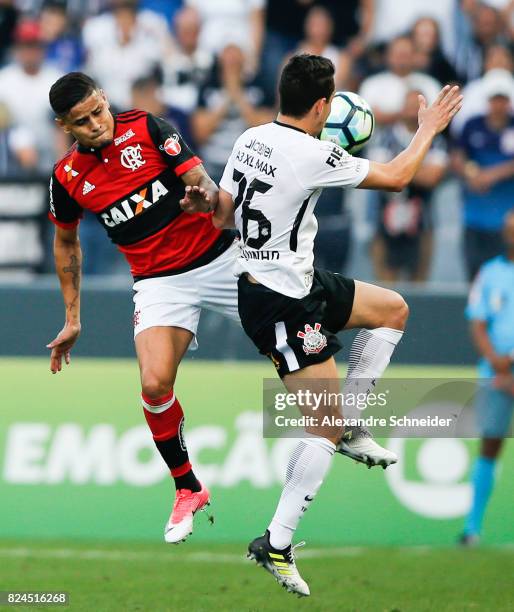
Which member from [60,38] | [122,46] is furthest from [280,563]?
[60,38]

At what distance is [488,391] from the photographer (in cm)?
1014

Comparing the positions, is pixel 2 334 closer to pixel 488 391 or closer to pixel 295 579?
pixel 488 391

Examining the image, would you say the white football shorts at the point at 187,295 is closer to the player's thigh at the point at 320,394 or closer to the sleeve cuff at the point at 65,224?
the sleeve cuff at the point at 65,224

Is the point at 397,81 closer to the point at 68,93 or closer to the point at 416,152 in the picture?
the point at 416,152

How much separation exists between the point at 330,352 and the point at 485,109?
240 inches

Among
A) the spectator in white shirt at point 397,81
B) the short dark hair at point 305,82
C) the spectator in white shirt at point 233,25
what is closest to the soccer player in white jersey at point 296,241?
the short dark hair at point 305,82

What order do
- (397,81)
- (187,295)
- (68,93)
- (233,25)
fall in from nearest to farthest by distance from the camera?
(68,93), (187,295), (397,81), (233,25)

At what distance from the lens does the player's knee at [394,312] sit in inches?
275

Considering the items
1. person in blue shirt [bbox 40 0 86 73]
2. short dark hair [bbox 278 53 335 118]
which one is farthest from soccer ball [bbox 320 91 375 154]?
person in blue shirt [bbox 40 0 86 73]

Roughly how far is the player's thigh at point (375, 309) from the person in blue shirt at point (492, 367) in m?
3.32

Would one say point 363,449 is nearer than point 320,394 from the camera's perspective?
No

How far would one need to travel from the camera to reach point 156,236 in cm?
713

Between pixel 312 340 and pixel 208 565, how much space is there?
357 cm

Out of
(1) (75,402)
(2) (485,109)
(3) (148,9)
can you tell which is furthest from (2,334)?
(2) (485,109)
